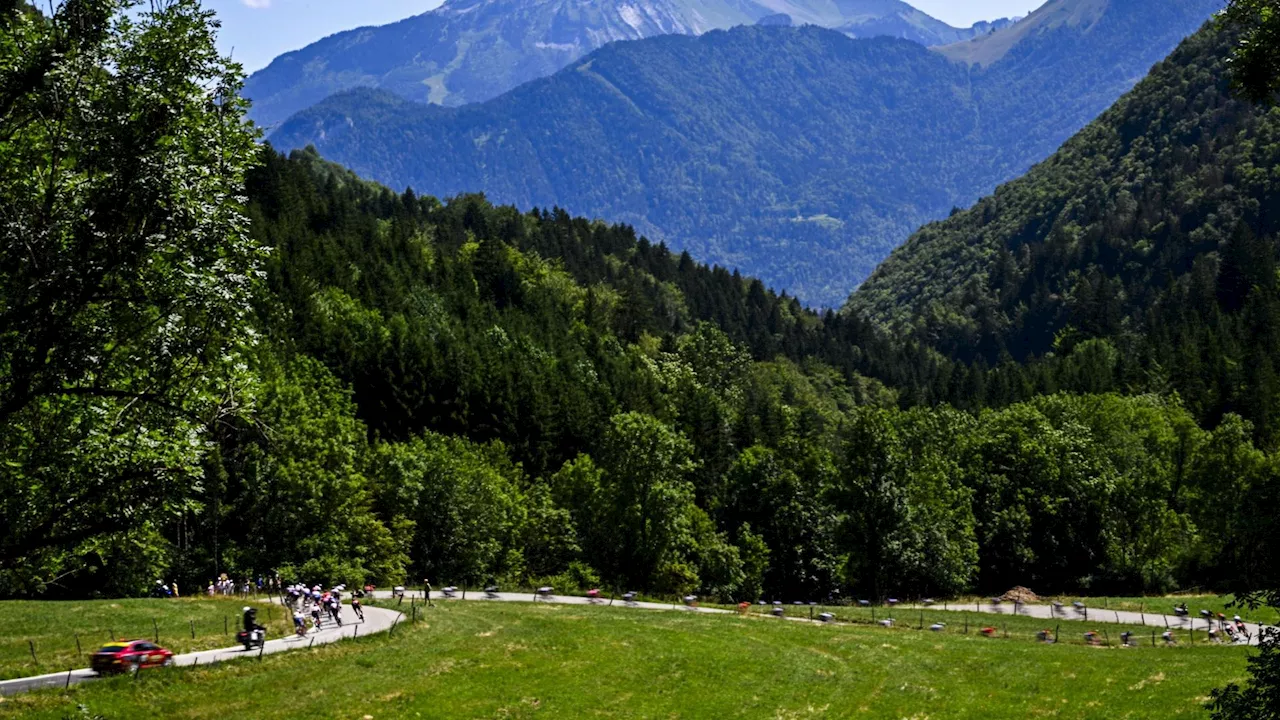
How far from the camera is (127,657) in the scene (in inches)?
1528

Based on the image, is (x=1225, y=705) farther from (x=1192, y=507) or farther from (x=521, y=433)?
(x=521, y=433)

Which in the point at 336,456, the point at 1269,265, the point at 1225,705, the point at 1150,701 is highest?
the point at 1269,265

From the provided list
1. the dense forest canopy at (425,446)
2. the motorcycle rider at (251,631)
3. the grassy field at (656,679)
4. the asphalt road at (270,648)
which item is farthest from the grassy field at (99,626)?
the grassy field at (656,679)

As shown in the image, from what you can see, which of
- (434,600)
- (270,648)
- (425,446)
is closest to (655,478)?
(425,446)

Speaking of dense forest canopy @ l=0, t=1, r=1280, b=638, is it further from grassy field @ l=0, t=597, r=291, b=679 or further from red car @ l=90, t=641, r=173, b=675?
red car @ l=90, t=641, r=173, b=675

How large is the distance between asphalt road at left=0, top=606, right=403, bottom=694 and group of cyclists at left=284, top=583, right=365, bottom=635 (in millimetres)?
477

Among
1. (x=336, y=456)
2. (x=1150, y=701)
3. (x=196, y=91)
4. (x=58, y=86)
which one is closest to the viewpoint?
(x=58, y=86)

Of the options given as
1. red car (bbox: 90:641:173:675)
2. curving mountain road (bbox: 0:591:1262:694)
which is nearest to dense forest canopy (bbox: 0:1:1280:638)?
red car (bbox: 90:641:173:675)

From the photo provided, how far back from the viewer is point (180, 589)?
79000mm

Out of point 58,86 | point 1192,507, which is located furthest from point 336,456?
point 1192,507

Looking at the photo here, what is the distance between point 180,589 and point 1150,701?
6394cm

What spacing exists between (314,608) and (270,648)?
7478mm

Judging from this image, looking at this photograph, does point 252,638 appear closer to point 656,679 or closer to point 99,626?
point 99,626

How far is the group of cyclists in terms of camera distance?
5084cm
